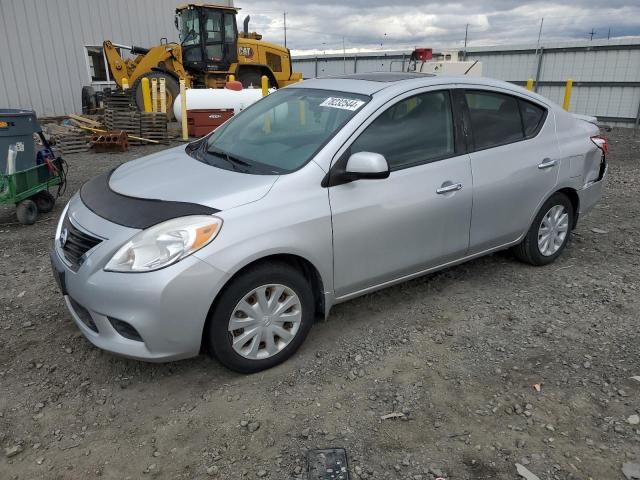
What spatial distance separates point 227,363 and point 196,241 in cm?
74

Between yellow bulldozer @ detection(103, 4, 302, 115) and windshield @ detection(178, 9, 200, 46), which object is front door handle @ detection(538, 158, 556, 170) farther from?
windshield @ detection(178, 9, 200, 46)

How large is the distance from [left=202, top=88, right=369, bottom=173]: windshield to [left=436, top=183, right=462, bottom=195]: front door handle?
781mm

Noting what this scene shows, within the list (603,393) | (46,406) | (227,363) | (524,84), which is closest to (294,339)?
(227,363)

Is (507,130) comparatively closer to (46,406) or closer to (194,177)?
(194,177)

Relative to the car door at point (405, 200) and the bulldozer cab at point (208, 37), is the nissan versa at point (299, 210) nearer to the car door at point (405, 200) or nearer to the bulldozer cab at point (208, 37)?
the car door at point (405, 200)

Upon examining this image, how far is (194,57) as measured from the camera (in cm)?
1425

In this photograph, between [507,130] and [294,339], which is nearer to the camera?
[294,339]

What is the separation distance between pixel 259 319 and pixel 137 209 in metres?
0.90

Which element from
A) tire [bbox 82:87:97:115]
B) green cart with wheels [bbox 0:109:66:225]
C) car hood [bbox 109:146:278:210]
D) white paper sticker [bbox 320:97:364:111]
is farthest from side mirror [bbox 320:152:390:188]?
tire [bbox 82:87:97:115]

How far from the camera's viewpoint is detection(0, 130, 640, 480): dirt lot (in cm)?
237

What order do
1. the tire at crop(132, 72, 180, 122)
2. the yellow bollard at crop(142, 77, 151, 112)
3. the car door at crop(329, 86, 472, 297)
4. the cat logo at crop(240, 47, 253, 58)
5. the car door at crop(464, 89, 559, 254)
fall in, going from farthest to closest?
the cat logo at crop(240, 47, 253, 58) → the tire at crop(132, 72, 180, 122) → the yellow bollard at crop(142, 77, 151, 112) → the car door at crop(464, 89, 559, 254) → the car door at crop(329, 86, 472, 297)

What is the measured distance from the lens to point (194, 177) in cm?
305

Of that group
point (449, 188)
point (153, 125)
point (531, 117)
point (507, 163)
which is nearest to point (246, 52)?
point (153, 125)

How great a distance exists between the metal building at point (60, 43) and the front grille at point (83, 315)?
1477 centimetres
